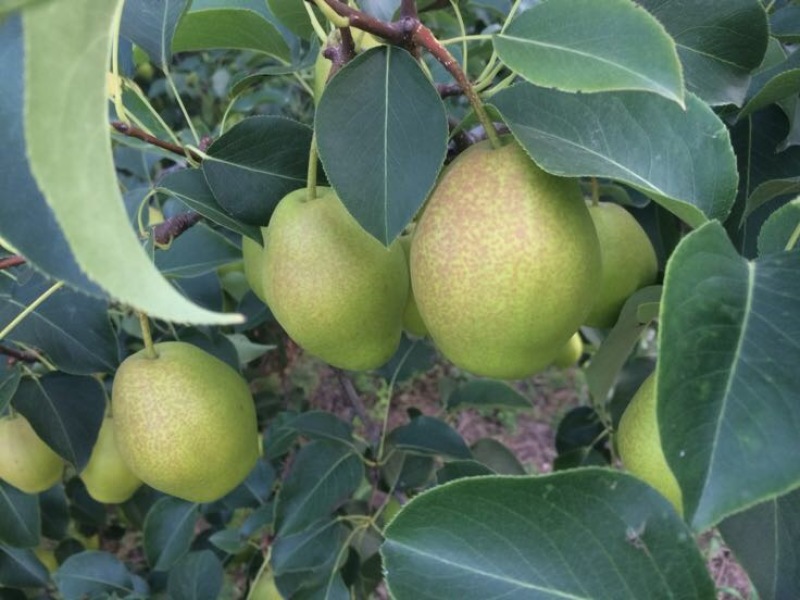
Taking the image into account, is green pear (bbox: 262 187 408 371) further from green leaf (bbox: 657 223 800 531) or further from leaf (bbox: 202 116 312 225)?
green leaf (bbox: 657 223 800 531)

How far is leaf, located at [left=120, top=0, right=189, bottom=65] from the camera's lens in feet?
2.83

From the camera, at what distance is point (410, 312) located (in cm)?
78

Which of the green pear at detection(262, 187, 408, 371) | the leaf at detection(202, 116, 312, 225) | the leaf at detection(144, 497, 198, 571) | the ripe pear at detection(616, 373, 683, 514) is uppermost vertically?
the leaf at detection(202, 116, 312, 225)

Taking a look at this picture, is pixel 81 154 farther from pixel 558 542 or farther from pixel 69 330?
pixel 69 330

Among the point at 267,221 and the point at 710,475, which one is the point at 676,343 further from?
the point at 267,221

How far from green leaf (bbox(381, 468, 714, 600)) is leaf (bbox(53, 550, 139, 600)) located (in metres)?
1.00

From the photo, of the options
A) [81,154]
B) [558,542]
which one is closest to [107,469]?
[558,542]

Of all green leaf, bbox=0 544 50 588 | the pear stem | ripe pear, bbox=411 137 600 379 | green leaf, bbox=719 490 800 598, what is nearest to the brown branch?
the pear stem

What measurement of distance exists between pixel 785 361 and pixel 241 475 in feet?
2.14

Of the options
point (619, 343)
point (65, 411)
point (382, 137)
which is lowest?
point (65, 411)

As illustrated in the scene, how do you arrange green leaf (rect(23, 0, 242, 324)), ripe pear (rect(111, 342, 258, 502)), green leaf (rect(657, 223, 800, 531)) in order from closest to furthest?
green leaf (rect(23, 0, 242, 324)) → green leaf (rect(657, 223, 800, 531)) → ripe pear (rect(111, 342, 258, 502))

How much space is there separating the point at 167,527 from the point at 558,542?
40.7 inches

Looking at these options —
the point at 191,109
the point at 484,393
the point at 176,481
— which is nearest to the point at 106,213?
the point at 176,481

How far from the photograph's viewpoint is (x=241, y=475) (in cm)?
90
